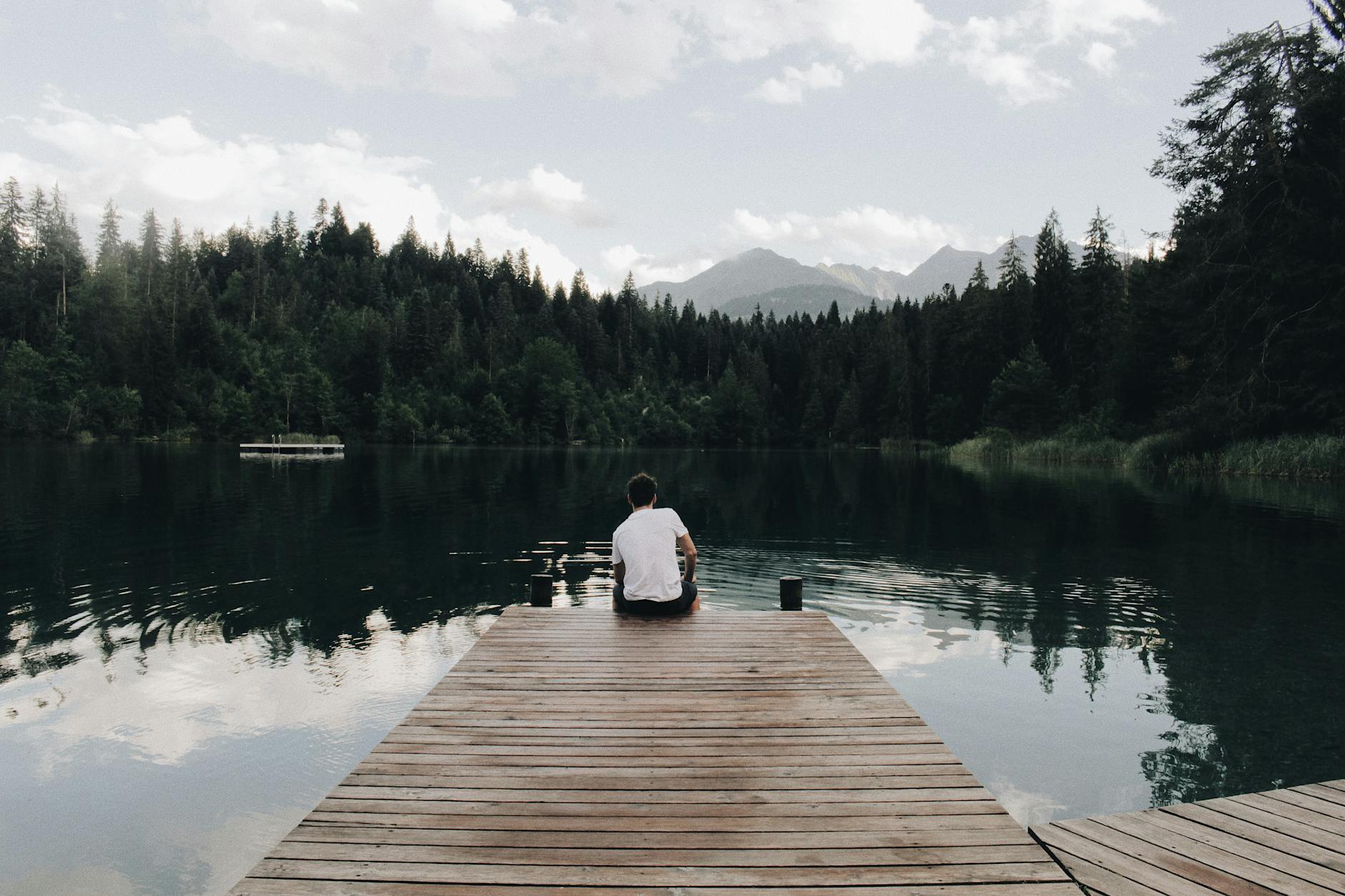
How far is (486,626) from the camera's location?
1216cm

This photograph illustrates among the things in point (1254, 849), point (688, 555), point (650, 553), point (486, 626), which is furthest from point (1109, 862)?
point (486, 626)

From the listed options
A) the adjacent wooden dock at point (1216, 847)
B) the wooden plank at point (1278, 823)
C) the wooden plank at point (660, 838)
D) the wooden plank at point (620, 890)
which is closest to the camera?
the wooden plank at point (620, 890)

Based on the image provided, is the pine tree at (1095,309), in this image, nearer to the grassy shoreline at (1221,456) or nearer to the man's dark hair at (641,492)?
the grassy shoreline at (1221,456)

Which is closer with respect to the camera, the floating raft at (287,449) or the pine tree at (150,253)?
the floating raft at (287,449)

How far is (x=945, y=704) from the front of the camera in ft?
29.3

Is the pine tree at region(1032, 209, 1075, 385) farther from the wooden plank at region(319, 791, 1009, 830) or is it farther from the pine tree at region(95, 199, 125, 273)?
the pine tree at region(95, 199, 125, 273)

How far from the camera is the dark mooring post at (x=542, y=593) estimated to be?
1007 centimetres

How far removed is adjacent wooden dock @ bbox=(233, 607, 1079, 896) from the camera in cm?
361

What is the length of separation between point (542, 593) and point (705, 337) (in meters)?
156

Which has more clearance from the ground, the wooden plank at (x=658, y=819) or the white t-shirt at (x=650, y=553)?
the white t-shirt at (x=650, y=553)

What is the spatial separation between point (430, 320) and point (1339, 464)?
413 ft

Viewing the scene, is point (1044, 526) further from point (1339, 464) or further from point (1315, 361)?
point (1315, 361)

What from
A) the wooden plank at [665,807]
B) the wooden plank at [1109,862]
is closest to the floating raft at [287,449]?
the wooden plank at [665,807]

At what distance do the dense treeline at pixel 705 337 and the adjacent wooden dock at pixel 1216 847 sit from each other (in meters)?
41.8
